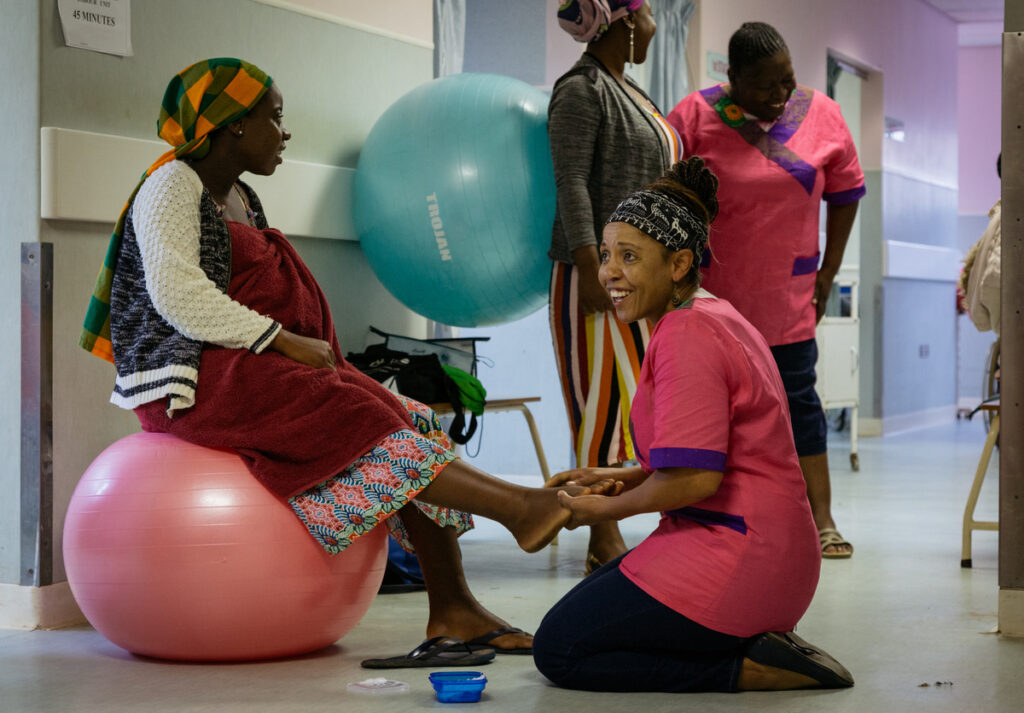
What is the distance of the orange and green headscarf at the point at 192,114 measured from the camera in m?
2.61

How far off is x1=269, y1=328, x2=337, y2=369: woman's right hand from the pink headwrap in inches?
50.4

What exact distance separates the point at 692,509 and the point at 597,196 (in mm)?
1330

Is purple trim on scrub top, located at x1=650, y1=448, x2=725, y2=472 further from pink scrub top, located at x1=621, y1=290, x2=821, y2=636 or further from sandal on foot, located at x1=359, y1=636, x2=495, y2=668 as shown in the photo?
sandal on foot, located at x1=359, y1=636, x2=495, y2=668

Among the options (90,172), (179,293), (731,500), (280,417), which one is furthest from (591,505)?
(90,172)

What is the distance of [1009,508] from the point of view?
8.95ft

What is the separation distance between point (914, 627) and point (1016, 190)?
3.18 ft

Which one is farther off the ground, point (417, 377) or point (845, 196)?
point (845, 196)

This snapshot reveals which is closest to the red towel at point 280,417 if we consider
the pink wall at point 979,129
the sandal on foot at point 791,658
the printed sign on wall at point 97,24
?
the sandal on foot at point 791,658

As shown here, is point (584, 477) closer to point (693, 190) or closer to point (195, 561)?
point (693, 190)

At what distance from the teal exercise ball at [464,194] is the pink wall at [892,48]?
127 inches

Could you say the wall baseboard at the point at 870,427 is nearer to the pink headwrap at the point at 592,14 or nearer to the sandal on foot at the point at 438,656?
the pink headwrap at the point at 592,14

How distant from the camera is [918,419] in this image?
9.70 metres

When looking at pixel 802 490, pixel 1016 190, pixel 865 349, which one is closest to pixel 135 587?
pixel 802 490

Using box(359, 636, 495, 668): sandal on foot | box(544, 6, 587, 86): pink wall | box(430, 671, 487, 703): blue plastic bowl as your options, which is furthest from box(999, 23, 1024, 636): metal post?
box(544, 6, 587, 86): pink wall
